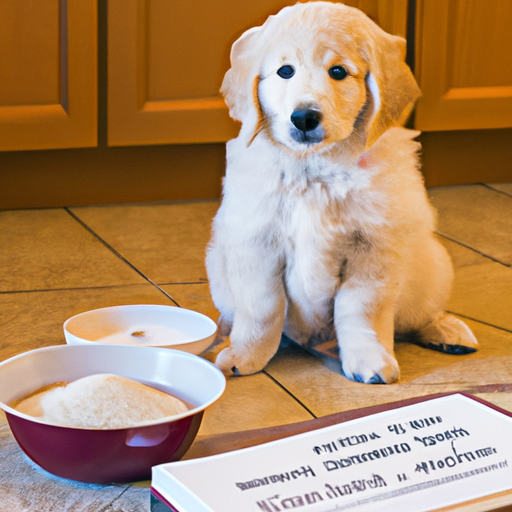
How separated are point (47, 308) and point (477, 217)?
4.50 feet

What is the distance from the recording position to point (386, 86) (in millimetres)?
1341

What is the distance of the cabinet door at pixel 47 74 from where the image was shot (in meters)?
2.34

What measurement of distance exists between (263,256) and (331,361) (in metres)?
0.27

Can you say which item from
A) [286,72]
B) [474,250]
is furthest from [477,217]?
[286,72]

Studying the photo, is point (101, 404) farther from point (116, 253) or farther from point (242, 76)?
point (116, 253)

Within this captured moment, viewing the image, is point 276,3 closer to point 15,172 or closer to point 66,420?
point 15,172

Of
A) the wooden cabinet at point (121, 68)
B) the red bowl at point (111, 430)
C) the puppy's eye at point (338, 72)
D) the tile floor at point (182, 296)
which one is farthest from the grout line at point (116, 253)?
the puppy's eye at point (338, 72)

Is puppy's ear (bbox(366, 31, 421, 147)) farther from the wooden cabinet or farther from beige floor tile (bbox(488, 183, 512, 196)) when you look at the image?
beige floor tile (bbox(488, 183, 512, 196))

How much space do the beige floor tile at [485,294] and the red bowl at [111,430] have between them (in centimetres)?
83

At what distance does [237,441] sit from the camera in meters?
1.23

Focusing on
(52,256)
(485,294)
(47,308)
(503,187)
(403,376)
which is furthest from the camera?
(503,187)

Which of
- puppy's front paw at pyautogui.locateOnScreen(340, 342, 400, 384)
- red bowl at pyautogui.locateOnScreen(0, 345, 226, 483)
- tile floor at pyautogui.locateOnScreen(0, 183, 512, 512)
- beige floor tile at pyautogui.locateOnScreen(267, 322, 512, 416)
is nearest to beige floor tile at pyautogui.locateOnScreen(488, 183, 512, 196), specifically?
tile floor at pyautogui.locateOnScreen(0, 183, 512, 512)

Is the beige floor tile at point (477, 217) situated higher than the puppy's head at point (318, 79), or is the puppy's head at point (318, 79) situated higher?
the puppy's head at point (318, 79)

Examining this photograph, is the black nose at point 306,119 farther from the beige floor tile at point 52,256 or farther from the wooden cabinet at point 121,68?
the wooden cabinet at point 121,68
